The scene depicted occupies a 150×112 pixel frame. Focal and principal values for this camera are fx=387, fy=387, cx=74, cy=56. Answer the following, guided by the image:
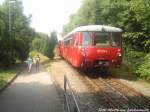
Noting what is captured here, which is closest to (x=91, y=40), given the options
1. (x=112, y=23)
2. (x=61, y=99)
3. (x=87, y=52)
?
(x=87, y=52)

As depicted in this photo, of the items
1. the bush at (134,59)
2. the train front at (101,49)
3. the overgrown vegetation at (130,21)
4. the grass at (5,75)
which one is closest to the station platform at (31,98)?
the grass at (5,75)

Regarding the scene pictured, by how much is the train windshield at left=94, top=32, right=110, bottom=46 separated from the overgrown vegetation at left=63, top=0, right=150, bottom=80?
93.6 inches

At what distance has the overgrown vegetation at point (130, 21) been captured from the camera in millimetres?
23475

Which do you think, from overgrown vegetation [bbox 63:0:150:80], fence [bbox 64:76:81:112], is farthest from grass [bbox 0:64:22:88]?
fence [bbox 64:76:81:112]

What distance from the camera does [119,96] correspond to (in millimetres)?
16750

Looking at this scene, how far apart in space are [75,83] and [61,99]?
5554 mm

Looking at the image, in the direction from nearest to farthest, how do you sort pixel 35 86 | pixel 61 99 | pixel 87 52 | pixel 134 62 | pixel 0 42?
pixel 61 99 < pixel 35 86 < pixel 87 52 < pixel 134 62 < pixel 0 42

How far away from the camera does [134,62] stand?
3084 cm

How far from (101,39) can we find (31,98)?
8238 millimetres

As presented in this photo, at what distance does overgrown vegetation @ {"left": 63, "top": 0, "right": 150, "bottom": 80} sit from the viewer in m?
23.5

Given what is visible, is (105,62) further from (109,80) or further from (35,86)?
(35,86)

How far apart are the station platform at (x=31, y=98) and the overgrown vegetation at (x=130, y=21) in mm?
6553

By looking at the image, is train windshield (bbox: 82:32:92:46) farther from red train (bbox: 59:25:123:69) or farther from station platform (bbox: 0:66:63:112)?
station platform (bbox: 0:66:63:112)

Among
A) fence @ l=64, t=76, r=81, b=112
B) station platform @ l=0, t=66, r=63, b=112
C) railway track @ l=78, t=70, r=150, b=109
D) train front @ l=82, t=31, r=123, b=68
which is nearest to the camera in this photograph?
fence @ l=64, t=76, r=81, b=112
